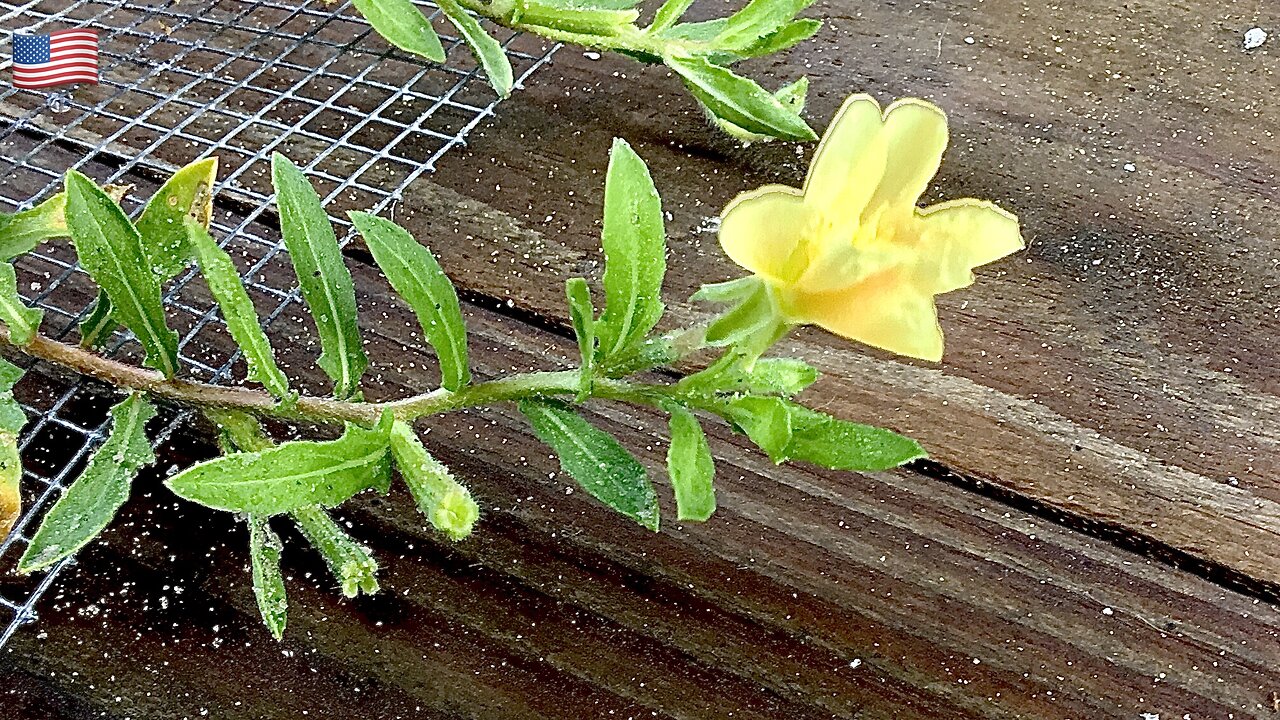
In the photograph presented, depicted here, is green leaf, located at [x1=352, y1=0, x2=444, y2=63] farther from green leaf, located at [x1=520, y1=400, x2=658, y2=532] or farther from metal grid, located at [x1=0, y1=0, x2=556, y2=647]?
green leaf, located at [x1=520, y1=400, x2=658, y2=532]

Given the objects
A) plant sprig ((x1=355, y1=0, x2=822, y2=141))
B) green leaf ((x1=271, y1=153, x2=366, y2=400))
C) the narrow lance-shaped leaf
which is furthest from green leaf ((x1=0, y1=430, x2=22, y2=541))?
plant sprig ((x1=355, y1=0, x2=822, y2=141))

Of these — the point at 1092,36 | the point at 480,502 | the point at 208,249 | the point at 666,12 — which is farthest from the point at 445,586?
the point at 1092,36

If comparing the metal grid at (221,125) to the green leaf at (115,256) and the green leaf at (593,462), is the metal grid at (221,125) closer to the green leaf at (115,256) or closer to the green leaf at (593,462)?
the green leaf at (115,256)

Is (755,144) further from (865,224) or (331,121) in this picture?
(865,224)

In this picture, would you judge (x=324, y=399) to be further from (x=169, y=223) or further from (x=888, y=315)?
(x=888, y=315)

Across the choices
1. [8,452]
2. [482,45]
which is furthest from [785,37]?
[8,452]

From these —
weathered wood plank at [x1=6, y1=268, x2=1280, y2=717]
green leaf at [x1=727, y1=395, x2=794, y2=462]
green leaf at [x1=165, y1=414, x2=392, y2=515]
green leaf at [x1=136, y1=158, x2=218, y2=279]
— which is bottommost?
weathered wood plank at [x1=6, y1=268, x2=1280, y2=717]
